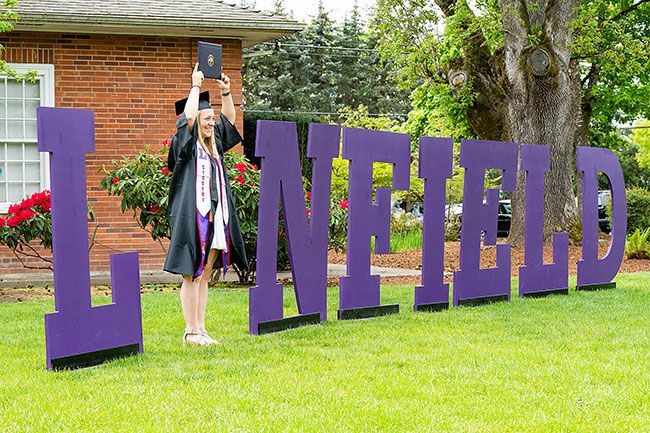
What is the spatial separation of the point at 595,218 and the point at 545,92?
685cm

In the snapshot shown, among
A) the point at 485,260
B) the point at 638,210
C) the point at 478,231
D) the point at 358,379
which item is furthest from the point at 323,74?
the point at 358,379

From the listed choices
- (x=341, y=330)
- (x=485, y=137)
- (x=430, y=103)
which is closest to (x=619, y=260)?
(x=341, y=330)

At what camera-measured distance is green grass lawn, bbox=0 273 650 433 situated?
500 cm

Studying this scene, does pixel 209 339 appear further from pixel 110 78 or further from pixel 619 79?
pixel 619 79

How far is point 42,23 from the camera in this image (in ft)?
45.1

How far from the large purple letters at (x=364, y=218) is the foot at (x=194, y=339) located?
1.83 m

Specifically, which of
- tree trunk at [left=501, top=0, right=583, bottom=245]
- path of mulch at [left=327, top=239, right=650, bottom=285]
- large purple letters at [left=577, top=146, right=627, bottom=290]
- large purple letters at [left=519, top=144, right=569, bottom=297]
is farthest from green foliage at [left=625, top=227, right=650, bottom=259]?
large purple letters at [left=519, top=144, right=569, bottom=297]

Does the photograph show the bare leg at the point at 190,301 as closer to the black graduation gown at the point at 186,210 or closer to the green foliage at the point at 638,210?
the black graduation gown at the point at 186,210

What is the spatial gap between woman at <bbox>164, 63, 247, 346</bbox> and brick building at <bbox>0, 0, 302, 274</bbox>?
7059 millimetres

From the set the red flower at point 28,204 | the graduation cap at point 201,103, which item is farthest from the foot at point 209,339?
the red flower at point 28,204

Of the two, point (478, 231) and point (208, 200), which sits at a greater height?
point (208, 200)

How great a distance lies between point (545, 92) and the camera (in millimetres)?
18016

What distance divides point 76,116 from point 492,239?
4977 mm

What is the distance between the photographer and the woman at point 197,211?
279 inches
